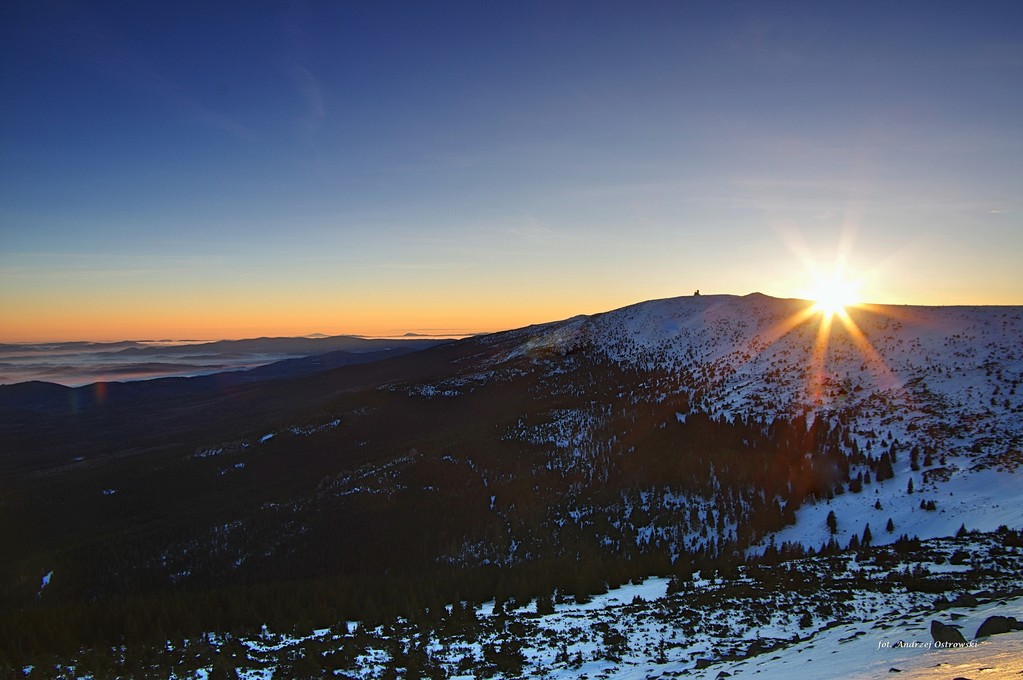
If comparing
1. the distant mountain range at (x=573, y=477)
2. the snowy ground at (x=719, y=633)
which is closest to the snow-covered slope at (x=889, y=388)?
the distant mountain range at (x=573, y=477)

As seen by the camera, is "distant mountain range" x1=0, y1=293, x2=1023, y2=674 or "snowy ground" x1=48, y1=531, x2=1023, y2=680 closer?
"snowy ground" x1=48, y1=531, x2=1023, y2=680

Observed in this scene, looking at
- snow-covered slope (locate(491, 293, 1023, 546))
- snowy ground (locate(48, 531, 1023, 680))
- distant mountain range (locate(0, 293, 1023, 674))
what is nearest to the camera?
snowy ground (locate(48, 531, 1023, 680))

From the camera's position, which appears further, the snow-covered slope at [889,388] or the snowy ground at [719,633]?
the snow-covered slope at [889,388]

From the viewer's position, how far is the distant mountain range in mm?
37812

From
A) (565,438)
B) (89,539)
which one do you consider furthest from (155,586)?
(565,438)

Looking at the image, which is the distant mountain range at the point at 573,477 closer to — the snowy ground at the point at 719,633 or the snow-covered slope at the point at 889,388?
the snow-covered slope at the point at 889,388

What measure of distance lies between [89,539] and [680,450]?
90924mm

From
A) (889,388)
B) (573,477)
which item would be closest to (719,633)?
(889,388)

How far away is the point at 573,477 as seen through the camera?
67438 mm

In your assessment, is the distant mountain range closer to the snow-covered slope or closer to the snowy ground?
the snow-covered slope

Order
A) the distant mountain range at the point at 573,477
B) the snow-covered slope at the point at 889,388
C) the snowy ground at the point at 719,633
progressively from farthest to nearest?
the distant mountain range at the point at 573,477 < the snow-covered slope at the point at 889,388 < the snowy ground at the point at 719,633

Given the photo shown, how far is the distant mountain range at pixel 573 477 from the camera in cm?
3781

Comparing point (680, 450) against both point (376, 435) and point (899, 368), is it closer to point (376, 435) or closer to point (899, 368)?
point (899, 368)

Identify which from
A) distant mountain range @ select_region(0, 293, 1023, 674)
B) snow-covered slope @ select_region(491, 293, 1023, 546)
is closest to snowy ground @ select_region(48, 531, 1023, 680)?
distant mountain range @ select_region(0, 293, 1023, 674)
